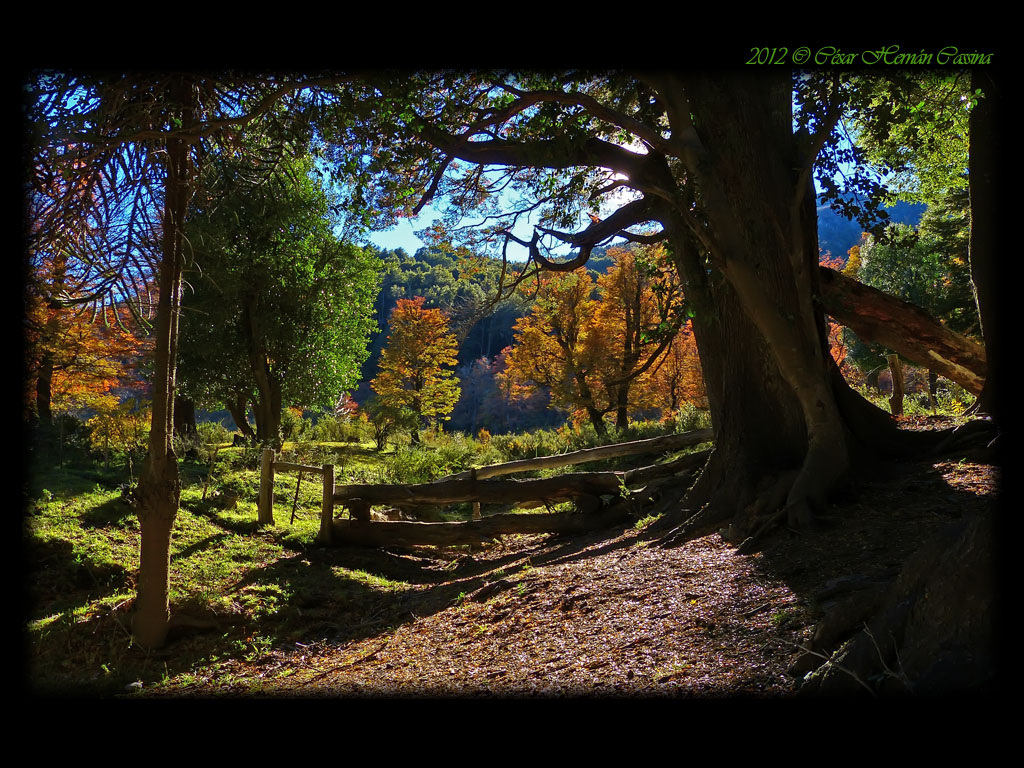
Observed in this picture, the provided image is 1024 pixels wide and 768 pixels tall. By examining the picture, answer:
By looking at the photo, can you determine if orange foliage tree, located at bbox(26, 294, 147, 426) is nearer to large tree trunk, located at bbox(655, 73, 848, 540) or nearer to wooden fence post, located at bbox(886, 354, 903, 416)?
large tree trunk, located at bbox(655, 73, 848, 540)

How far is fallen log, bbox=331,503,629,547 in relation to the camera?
9.20 meters

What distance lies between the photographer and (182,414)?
1944 cm

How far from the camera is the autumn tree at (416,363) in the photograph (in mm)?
29656

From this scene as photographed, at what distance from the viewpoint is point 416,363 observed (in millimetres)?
30531

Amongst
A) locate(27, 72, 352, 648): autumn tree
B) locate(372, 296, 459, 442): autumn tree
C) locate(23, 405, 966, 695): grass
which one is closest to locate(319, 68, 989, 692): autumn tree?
locate(27, 72, 352, 648): autumn tree

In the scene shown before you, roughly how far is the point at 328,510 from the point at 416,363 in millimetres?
Answer: 21215

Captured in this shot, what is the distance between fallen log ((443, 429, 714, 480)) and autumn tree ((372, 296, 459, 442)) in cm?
1859

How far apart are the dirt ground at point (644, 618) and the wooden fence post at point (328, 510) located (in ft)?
9.60

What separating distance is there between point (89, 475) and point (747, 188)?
10.9 meters

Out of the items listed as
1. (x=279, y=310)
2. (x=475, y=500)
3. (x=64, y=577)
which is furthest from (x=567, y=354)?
(x=64, y=577)

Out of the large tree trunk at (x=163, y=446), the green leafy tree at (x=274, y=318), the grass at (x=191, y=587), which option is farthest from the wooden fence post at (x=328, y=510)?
the green leafy tree at (x=274, y=318)

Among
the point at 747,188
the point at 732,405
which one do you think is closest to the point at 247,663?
the point at 732,405

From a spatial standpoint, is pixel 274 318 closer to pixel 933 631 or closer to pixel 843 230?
pixel 933 631

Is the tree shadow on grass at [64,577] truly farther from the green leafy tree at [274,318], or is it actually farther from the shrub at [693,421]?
the shrub at [693,421]
